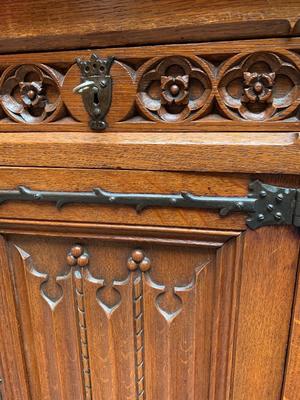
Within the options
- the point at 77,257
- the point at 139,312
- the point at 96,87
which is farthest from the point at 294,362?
the point at 96,87

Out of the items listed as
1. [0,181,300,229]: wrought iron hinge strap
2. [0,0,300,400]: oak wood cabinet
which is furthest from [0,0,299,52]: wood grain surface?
Result: [0,181,300,229]: wrought iron hinge strap

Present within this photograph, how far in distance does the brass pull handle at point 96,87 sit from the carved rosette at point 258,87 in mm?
125

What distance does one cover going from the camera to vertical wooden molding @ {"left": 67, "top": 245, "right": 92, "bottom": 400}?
1.64 ft

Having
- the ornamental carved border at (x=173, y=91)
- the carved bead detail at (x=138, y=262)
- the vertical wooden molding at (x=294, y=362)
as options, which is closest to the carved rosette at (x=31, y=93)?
the ornamental carved border at (x=173, y=91)

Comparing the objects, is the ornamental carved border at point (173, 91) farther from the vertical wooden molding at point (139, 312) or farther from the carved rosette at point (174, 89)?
the vertical wooden molding at point (139, 312)

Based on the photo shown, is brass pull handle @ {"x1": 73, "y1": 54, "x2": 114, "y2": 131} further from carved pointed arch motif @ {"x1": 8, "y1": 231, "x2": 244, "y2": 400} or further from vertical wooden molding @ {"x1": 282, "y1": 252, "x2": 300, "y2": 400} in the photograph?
vertical wooden molding @ {"x1": 282, "y1": 252, "x2": 300, "y2": 400}

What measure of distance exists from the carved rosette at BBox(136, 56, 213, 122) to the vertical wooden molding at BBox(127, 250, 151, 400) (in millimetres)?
187

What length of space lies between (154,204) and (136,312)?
178mm

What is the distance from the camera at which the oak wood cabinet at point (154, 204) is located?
38 cm

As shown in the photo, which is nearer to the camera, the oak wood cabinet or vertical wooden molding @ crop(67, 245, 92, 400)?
the oak wood cabinet

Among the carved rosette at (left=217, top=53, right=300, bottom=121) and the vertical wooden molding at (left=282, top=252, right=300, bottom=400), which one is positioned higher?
the carved rosette at (left=217, top=53, right=300, bottom=121)

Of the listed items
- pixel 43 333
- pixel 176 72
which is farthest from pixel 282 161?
pixel 43 333

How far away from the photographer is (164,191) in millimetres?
427

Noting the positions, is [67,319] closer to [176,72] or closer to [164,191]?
[164,191]
